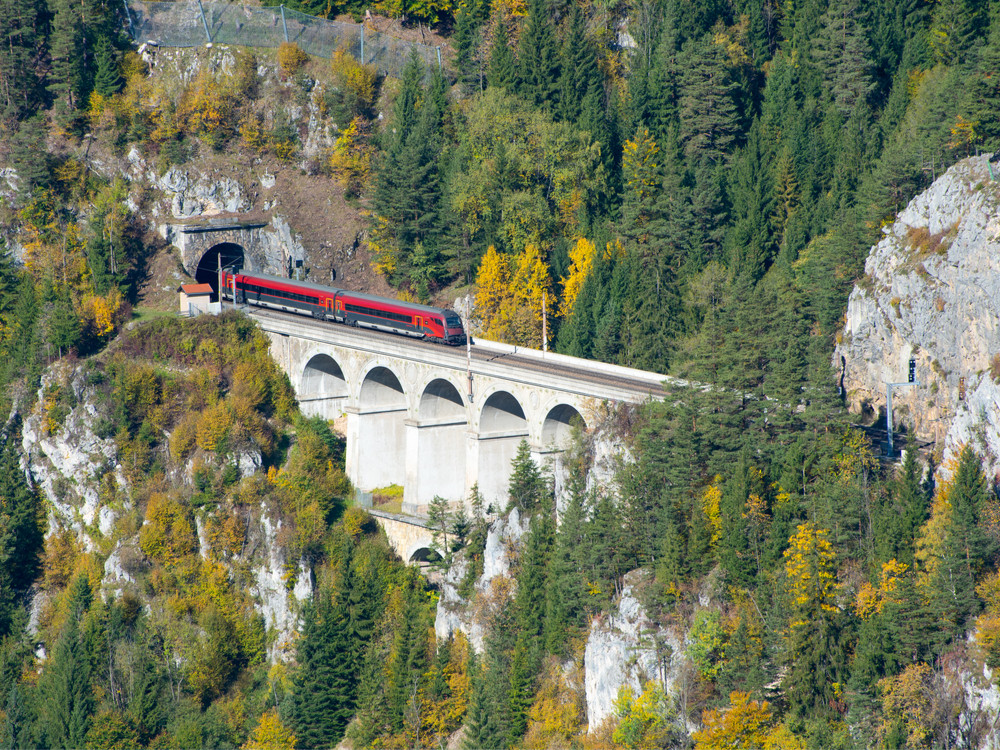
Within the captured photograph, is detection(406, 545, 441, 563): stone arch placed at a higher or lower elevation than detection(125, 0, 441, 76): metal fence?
lower

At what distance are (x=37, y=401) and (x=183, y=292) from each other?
1300cm

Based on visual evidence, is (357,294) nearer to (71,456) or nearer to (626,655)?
(71,456)

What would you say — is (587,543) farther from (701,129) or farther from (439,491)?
(701,129)

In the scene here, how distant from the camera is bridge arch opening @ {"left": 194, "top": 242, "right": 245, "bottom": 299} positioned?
11431cm

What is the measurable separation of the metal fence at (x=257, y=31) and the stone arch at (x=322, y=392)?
3275 cm

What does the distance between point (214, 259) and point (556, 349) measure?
3110 cm

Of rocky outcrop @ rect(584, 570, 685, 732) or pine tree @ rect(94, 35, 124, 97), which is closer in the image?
rocky outcrop @ rect(584, 570, 685, 732)

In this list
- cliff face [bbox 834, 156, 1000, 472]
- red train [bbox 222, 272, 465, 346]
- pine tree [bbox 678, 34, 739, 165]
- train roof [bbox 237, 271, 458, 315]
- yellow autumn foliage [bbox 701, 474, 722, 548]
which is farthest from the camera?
pine tree [bbox 678, 34, 739, 165]

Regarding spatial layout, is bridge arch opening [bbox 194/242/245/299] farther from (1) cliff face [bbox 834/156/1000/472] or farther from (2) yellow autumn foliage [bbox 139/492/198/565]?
(1) cliff face [bbox 834/156/1000/472]

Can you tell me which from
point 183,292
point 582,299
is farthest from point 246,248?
point 582,299

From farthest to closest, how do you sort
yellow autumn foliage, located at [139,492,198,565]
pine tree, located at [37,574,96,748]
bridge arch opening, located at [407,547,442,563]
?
yellow autumn foliage, located at [139,492,198,565] < bridge arch opening, located at [407,547,442,563] < pine tree, located at [37,574,96,748]

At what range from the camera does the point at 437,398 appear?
9275 centimetres

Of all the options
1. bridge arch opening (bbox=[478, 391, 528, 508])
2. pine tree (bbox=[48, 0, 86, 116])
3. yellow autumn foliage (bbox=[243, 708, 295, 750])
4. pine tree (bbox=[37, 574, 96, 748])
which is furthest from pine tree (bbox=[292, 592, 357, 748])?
pine tree (bbox=[48, 0, 86, 116])

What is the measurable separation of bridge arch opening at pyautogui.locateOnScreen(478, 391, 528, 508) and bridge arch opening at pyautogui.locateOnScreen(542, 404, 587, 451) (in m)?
4.47
